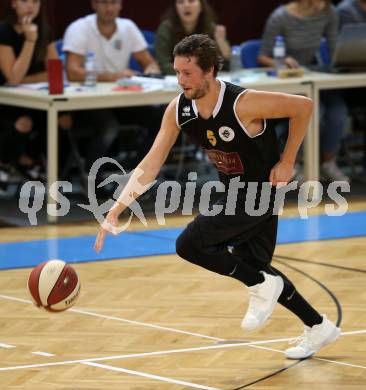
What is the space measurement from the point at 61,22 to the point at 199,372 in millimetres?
7561

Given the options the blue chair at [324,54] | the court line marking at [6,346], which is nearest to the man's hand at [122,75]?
the blue chair at [324,54]

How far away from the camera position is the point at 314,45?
1157 cm

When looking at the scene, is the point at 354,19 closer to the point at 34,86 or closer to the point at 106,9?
the point at 106,9

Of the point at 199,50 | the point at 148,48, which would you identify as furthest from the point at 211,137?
the point at 148,48

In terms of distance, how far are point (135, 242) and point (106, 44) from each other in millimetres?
2445

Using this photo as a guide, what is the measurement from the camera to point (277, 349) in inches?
248

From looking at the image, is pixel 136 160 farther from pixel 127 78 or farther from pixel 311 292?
pixel 311 292

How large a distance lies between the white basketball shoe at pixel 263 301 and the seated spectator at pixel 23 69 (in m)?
4.91

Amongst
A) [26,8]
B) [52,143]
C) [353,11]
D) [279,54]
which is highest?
[26,8]

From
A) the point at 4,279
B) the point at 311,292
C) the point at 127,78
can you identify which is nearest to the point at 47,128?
the point at 127,78

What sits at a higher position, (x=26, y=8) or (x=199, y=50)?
(x=199, y=50)

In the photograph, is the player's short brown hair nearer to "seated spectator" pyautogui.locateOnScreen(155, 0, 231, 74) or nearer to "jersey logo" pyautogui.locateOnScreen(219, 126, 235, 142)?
"jersey logo" pyautogui.locateOnScreen(219, 126, 235, 142)

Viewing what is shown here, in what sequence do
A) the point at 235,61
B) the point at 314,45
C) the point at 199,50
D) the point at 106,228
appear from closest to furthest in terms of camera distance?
the point at 199,50 → the point at 106,228 → the point at 235,61 → the point at 314,45

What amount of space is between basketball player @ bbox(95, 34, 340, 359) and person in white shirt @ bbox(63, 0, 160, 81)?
193 inches
